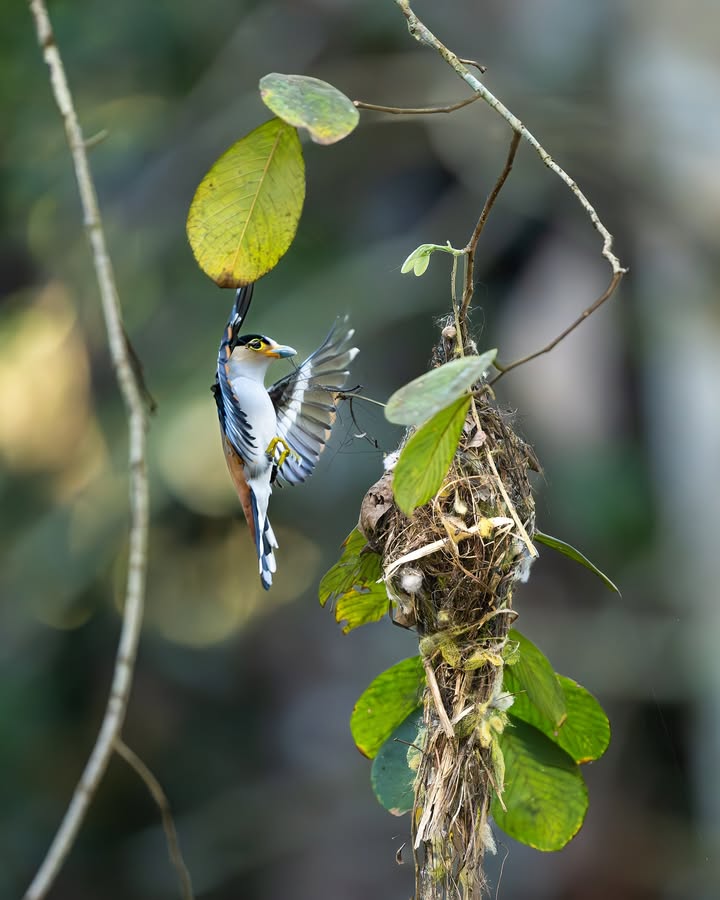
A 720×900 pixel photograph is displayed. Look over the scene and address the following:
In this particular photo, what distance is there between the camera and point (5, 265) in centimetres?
460

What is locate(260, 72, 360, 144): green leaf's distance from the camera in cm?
83

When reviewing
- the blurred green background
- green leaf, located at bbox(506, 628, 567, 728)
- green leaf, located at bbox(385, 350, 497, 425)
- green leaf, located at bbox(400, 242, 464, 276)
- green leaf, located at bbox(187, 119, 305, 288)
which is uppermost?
green leaf, located at bbox(187, 119, 305, 288)

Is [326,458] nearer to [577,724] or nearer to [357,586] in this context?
[357,586]

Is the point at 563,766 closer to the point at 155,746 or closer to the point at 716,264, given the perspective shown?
the point at 716,264

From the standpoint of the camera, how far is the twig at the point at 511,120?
0.86 m

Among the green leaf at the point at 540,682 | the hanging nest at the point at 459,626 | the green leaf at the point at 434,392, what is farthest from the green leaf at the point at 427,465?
the green leaf at the point at 540,682

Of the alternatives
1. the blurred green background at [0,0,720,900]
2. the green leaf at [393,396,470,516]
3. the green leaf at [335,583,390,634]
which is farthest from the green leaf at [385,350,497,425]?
the blurred green background at [0,0,720,900]

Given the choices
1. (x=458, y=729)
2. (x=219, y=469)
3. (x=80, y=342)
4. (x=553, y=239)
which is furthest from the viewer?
(x=553, y=239)

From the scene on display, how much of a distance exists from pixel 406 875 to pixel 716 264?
275 centimetres

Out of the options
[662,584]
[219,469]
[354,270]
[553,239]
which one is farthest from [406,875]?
[553,239]

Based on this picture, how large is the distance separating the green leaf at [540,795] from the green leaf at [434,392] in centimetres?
44

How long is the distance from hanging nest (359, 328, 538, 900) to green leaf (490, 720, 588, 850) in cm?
6

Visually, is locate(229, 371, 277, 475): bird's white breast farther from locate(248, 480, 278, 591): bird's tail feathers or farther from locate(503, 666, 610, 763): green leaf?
locate(503, 666, 610, 763): green leaf

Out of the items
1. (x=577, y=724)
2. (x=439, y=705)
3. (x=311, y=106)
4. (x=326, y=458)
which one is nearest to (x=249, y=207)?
(x=311, y=106)
